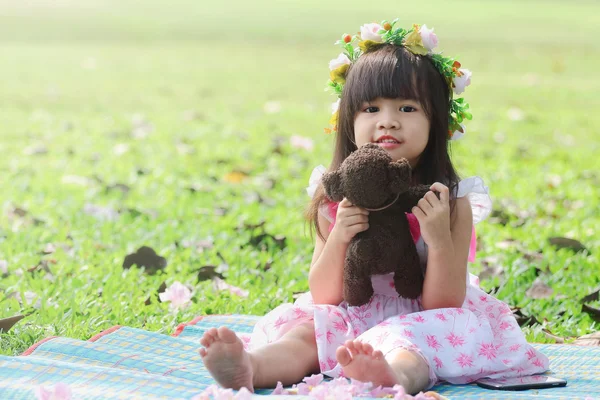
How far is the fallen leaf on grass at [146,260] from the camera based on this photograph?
3771mm

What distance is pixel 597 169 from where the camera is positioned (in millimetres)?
6285

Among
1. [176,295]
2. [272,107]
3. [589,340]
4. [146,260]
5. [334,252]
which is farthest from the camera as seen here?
[272,107]

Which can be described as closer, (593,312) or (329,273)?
(329,273)

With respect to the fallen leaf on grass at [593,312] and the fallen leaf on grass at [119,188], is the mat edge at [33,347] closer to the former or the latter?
the fallen leaf on grass at [593,312]

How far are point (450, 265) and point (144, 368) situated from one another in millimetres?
930

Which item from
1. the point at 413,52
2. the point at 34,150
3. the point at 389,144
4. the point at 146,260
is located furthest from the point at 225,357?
the point at 34,150

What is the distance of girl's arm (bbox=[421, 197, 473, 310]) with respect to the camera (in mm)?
2590

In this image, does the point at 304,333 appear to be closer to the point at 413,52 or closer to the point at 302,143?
the point at 413,52

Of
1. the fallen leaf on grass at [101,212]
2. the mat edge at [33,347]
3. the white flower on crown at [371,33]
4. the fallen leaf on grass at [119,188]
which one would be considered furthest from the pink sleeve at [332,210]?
the fallen leaf on grass at [119,188]

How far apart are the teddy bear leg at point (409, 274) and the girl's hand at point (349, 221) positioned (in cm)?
14

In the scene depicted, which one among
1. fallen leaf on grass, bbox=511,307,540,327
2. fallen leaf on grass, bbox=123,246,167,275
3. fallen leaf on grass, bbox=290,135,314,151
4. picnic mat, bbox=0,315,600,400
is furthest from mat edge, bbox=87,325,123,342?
fallen leaf on grass, bbox=290,135,314,151

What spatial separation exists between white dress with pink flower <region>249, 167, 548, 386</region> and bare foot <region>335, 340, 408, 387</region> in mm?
242

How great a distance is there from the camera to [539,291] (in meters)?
3.68

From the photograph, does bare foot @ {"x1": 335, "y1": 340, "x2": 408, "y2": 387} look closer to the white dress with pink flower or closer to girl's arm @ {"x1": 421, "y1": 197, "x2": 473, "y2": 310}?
the white dress with pink flower
